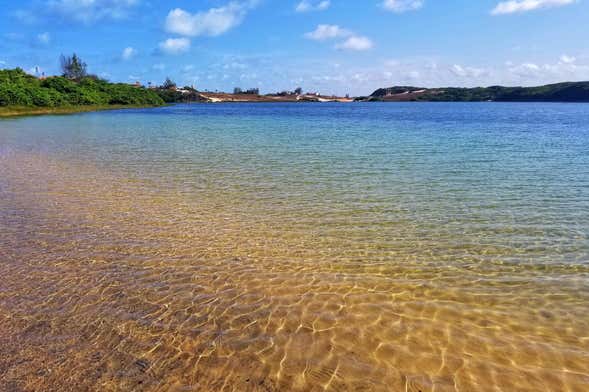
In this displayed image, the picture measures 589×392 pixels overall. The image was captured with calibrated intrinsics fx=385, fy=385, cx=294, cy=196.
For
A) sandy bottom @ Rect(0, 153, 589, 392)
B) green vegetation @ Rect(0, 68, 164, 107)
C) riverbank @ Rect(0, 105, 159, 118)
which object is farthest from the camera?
green vegetation @ Rect(0, 68, 164, 107)

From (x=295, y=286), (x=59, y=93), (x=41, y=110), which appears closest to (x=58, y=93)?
(x=59, y=93)

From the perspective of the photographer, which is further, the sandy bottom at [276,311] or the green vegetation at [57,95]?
the green vegetation at [57,95]

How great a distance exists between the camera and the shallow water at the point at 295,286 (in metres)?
4.77

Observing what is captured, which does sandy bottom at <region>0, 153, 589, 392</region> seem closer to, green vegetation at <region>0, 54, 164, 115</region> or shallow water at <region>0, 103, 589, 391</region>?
shallow water at <region>0, 103, 589, 391</region>

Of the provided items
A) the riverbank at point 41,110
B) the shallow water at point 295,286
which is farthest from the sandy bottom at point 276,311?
the riverbank at point 41,110

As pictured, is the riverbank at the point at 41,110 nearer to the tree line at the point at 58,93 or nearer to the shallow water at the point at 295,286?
the tree line at the point at 58,93

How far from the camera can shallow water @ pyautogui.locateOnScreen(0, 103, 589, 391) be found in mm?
4766

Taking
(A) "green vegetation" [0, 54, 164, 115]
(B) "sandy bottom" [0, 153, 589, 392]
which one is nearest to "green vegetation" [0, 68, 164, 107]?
(A) "green vegetation" [0, 54, 164, 115]

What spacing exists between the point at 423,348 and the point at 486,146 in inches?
1056

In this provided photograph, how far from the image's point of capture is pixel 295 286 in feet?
22.7

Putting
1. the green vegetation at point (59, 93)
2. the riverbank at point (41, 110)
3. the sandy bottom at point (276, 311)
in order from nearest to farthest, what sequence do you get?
the sandy bottom at point (276, 311) < the riverbank at point (41, 110) < the green vegetation at point (59, 93)

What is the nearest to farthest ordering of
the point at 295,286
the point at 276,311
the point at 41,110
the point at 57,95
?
the point at 276,311 → the point at 295,286 → the point at 41,110 → the point at 57,95

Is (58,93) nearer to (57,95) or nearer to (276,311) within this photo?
(57,95)

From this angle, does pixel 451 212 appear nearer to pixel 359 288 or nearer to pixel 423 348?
pixel 359 288
